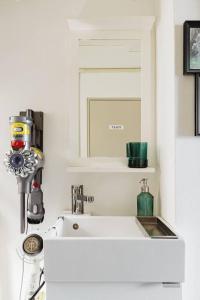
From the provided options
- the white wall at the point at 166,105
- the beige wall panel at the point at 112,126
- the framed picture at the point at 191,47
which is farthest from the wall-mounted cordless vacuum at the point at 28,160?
the framed picture at the point at 191,47

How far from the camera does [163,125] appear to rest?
142 centimetres

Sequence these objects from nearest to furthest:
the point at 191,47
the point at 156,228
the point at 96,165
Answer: the point at 191,47 < the point at 156,228 < the point at 96,165

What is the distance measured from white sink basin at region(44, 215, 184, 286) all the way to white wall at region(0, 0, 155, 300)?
1.97ft

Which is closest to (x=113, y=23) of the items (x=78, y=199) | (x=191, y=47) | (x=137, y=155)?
(x=191, y=47)

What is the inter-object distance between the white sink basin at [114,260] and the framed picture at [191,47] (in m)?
0.76

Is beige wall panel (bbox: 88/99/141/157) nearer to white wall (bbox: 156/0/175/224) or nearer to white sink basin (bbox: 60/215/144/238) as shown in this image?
white wall (bbox: 156/0/175/224)

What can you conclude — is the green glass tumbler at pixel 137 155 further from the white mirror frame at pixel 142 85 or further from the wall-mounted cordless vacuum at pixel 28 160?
the wall-mounted cordless vacuum at pixel 28 160

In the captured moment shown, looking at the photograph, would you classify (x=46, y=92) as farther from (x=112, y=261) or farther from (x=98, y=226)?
(x=112, y=261)

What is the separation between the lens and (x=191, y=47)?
3.89 feet

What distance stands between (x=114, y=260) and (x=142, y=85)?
1037 mm

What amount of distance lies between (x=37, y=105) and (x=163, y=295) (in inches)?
49.1

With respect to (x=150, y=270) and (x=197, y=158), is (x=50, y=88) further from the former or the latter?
(x=150, y=270)

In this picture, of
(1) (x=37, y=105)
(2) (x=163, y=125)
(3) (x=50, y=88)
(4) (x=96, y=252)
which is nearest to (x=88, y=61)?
(3) (x=50, y=88)

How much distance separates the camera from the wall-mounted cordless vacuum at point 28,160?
137 centimetres
